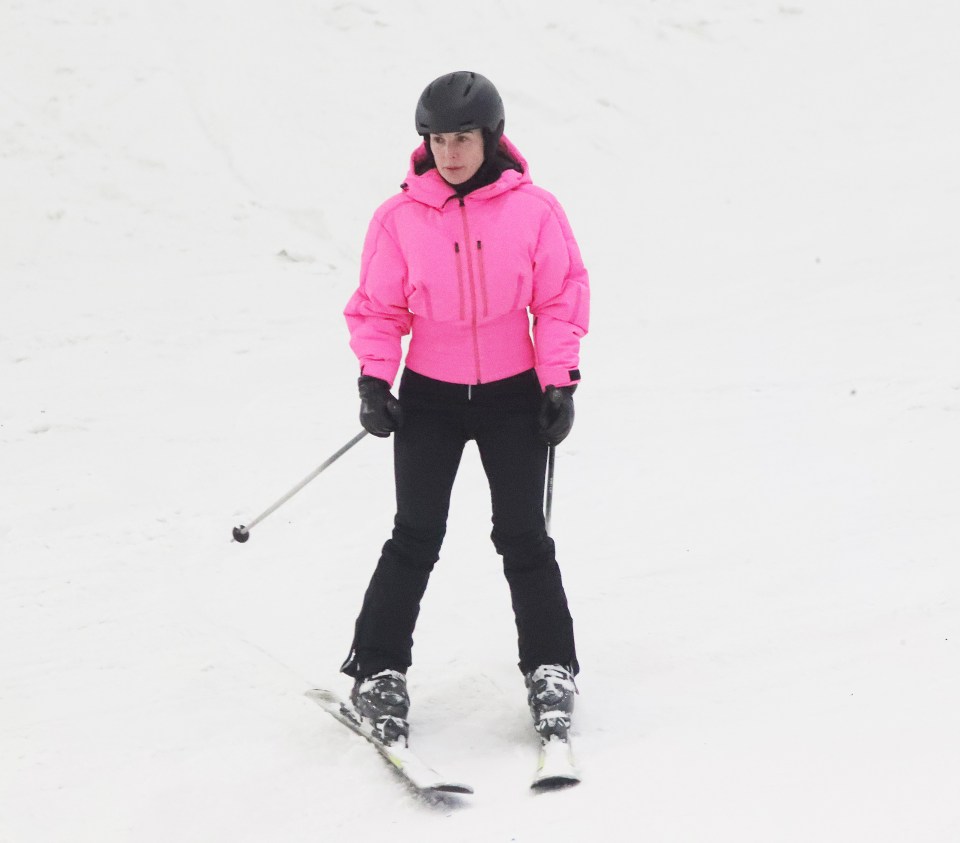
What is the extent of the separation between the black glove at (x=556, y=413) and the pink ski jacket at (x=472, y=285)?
0.12 ft

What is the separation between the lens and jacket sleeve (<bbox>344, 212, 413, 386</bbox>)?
3.32m

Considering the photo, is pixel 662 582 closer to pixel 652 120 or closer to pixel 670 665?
pixel 670 665

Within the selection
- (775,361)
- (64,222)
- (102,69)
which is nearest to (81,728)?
(775,361)

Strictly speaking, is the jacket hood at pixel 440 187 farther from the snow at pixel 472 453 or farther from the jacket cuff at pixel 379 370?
the snow at pixel 472 453

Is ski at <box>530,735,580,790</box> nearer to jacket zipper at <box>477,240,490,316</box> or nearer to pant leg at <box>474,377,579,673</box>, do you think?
pant leg at <box>474,377,579,673</box>

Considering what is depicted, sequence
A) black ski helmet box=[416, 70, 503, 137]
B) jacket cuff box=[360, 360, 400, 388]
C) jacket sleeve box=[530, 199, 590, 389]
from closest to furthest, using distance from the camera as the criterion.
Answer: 1. black ski helmet box=[416, 70, 503, 137]
2. jacket sleeve box=[530, 199, 590, 389]
3. jacket cuff box=[360, 360, 400, 388]

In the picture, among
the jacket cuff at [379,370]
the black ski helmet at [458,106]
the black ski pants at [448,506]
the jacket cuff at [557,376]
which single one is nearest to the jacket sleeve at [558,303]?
the jacket cuff at [557,376]

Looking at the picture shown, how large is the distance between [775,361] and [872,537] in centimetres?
194

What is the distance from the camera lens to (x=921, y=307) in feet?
22.2

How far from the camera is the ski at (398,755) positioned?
3178mm

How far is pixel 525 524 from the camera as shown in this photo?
342cm

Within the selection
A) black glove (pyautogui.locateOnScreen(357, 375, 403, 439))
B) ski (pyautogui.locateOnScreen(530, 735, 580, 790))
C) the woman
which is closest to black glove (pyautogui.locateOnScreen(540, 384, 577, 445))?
the woman

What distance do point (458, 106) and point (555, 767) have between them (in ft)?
5.80

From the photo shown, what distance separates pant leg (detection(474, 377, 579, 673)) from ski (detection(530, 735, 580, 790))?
0.27 meters
